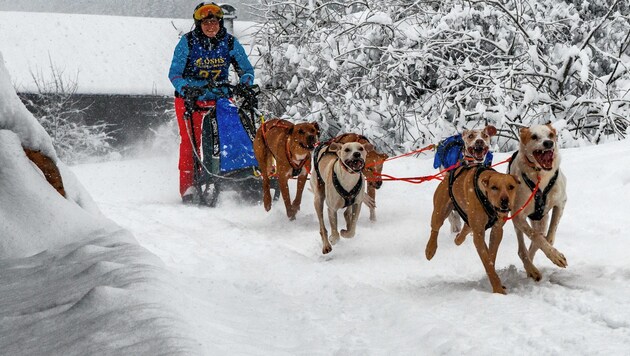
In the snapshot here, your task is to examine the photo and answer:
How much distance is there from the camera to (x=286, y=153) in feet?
27.0

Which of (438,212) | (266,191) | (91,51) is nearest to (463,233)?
(438,212)

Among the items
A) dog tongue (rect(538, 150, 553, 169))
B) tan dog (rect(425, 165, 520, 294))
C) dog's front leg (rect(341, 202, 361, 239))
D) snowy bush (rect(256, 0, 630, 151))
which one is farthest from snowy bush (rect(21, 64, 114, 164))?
dog tongue (rect(538, 150, 553, 169))

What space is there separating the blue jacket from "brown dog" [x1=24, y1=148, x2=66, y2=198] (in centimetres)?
431

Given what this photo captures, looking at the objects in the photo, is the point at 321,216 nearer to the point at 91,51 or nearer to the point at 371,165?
the point at 371,165

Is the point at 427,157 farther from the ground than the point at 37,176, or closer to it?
closer to it

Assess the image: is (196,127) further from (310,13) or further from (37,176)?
(310,13)

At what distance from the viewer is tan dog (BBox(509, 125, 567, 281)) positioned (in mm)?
4855

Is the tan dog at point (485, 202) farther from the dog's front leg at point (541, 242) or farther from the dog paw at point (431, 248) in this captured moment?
the dog paw at point (431, 248)

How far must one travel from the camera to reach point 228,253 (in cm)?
621

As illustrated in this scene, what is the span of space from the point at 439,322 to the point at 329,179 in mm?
3036

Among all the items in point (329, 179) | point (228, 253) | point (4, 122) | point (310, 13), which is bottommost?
point (228, 253)

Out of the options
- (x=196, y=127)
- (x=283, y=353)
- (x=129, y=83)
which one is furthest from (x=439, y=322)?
(x=129, y=83)

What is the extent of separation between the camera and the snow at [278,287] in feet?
10.5

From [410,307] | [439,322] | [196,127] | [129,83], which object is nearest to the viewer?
[439,322]
